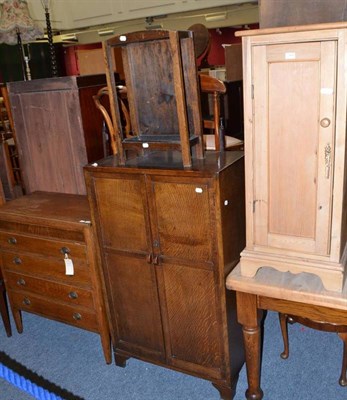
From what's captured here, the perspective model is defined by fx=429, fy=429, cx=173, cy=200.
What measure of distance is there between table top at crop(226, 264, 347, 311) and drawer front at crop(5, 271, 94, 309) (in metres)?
0.85

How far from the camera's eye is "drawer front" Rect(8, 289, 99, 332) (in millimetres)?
2189

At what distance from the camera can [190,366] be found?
1939 mm

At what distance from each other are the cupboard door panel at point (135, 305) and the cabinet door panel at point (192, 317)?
73 mm

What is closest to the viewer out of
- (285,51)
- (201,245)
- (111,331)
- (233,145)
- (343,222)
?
(285,51)

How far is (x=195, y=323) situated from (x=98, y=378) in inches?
25.9

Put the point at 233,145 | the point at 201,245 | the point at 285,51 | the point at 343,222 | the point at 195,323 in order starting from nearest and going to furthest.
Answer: the point at 285,51, the point at 343,222, the point at 201,245, the point at 195,323, the point at 233,145

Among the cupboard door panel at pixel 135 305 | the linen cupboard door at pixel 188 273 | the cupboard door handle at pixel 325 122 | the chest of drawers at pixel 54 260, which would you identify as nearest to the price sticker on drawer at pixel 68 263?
the chest of drawers at pixel 54 260

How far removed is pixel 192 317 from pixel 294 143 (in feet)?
2.88

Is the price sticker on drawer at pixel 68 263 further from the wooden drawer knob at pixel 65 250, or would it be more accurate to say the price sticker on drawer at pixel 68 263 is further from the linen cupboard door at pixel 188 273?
the linen cupboard door at pixel 188 273

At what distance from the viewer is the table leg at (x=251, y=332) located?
1675 millimetres

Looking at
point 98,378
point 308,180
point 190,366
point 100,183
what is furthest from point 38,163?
point 308,180

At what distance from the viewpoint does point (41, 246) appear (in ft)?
7.23

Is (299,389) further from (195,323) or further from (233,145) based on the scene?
(233,145)

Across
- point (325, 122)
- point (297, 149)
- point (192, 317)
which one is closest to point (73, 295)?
point (192, 317)
